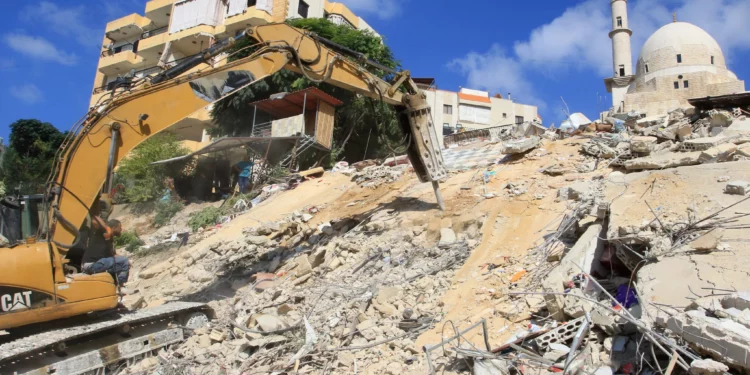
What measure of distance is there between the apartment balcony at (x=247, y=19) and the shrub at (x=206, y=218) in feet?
55.9

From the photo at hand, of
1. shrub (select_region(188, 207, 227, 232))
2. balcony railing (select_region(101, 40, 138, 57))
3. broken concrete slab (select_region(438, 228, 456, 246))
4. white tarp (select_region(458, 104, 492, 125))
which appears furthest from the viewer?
white tarp (select_region(458, 104, 492, 125))

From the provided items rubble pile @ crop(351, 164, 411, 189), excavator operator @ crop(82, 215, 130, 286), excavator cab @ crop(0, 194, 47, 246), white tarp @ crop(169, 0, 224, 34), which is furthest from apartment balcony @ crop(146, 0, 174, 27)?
excavator cab @ crop(0, 194, 47, 246)

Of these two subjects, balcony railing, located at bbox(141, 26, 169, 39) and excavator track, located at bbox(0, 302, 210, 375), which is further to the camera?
balcony railing, located at bbox(141, 26, 169, 39)

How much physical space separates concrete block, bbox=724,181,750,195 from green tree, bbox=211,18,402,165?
1424 cm

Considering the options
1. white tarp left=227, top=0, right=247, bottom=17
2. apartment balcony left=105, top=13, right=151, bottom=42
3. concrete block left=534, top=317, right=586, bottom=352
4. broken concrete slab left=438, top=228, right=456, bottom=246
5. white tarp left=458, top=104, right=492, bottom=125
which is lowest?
concrete block left=534, top=317, right=586, bottom=352

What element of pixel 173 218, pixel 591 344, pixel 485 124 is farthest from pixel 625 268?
pixel 485 124

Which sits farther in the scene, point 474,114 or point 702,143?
point 474,114

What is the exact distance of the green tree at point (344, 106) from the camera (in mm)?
20250

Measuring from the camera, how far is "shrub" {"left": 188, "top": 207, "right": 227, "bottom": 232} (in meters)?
14.1

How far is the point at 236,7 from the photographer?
30.3 metres

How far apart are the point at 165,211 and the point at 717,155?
1484 cm

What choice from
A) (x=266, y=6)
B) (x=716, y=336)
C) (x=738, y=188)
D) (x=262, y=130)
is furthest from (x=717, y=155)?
(x=266, y=6)

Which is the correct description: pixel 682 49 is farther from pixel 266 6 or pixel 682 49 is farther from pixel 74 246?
pixel 74 246

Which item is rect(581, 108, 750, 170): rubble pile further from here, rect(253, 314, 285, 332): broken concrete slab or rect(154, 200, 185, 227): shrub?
rect(154, 200, 185, 227): shrub
